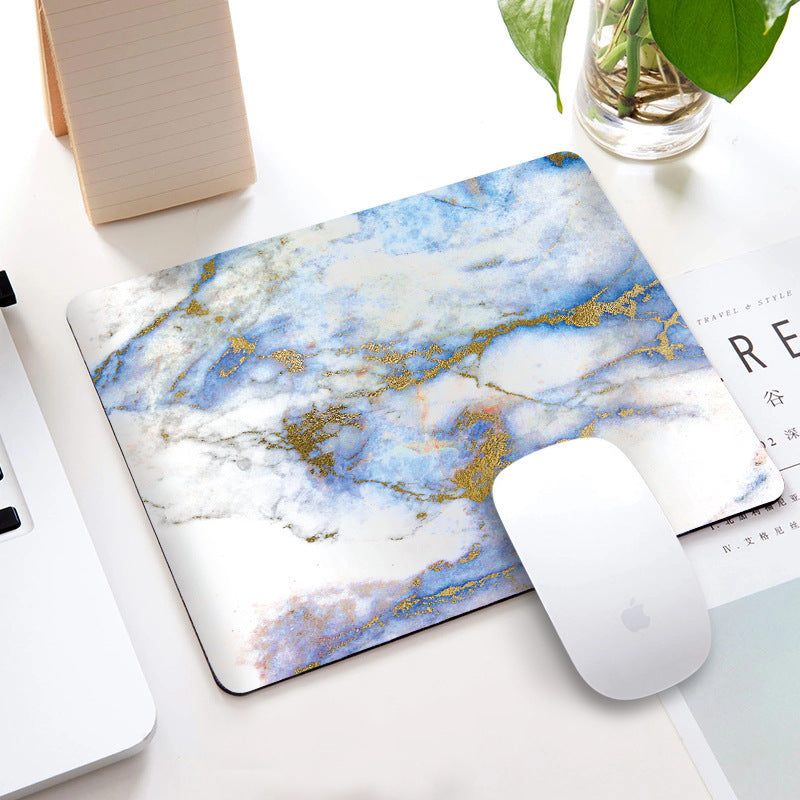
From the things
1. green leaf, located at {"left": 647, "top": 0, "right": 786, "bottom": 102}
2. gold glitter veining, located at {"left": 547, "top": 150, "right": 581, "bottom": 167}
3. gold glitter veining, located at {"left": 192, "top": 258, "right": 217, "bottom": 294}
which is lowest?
gold glitter veining, located at {"left": 547, "top": 150, "right": 581, "bottom": 167}

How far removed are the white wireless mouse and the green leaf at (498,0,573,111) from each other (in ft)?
0.78

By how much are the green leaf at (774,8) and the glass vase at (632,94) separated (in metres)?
0.11

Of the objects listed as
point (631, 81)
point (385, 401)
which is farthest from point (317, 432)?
point (631, 81)

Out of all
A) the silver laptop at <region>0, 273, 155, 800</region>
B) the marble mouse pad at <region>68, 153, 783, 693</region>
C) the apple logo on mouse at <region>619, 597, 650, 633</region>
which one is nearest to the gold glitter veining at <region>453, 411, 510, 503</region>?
the marble mouse pad at <region>68, 153, 783, 693</region>

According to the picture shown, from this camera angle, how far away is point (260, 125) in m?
0.72

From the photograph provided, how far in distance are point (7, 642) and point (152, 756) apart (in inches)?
3.8

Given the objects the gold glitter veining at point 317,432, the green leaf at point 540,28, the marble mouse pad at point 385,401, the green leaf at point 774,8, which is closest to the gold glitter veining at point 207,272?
the marble mouse pad at point 385,401

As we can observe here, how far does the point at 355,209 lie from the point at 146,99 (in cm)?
16

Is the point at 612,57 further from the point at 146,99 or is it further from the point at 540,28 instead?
the point at 146,99

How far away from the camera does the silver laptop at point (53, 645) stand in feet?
1.56

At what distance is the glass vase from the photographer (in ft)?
2.03

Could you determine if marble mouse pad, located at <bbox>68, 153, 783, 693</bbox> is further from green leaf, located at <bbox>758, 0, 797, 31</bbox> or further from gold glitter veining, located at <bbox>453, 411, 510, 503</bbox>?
green leaf, located at <bbox>758, 0, 797, 31</bbox>

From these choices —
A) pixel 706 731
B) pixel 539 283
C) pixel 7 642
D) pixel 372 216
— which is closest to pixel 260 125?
pixel 372 216

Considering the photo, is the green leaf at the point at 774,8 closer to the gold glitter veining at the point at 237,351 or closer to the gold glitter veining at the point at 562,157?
the gold glitter veining at the point at 562,157
